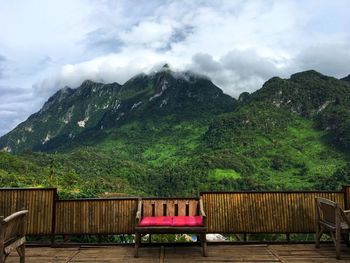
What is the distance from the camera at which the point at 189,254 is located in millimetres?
9102

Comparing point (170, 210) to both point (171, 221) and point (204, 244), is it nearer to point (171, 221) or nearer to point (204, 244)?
point (171, 221)

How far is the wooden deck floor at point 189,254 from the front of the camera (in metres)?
8.70

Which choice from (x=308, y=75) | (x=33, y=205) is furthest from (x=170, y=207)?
(x=308, y=75)

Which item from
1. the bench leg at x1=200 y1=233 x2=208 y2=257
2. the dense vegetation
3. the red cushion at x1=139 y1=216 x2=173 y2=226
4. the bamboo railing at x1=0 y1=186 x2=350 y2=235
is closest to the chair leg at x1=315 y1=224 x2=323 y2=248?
the bamboo railing at x1=0 y1=186 x2=350 y2=235

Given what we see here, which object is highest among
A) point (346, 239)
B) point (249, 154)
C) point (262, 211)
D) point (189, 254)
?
Result: point (249, 154)

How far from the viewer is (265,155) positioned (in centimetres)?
13725

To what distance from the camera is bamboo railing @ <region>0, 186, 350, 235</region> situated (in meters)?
10.2

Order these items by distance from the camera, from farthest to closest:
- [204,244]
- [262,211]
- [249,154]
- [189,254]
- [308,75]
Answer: [308,75]
[249,154]
[262,211]
[189,254]
[204,244]

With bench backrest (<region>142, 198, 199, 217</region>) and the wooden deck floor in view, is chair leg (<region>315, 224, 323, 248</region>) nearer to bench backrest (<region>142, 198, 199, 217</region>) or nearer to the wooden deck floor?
the wooden deck floor

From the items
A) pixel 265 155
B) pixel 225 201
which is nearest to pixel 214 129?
pixel 265 155

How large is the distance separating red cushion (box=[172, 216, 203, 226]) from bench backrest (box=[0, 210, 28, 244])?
306 cm

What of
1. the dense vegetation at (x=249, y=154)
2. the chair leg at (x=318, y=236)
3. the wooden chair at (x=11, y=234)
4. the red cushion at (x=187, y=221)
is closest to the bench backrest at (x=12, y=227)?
the wooden chair at (x=11, y=234)

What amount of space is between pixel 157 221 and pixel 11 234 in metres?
3.04

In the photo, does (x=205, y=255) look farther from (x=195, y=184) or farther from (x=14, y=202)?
(x=195, y=184)
